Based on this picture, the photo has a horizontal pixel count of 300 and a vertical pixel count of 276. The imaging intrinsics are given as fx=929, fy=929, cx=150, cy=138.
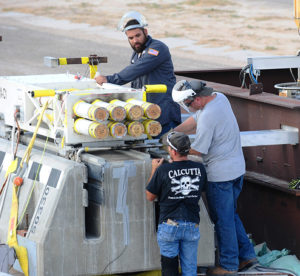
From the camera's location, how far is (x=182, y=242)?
24.7 ft

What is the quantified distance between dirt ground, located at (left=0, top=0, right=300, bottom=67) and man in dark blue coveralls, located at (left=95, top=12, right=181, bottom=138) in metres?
15.5

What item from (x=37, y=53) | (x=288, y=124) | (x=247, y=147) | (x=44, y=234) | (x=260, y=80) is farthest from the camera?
(x=37, y=53)

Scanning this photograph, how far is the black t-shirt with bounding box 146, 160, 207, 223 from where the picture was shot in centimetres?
733

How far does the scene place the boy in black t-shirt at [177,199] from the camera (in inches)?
289

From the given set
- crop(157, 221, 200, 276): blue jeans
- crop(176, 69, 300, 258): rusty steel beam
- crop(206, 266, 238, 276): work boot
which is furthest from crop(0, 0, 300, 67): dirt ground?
crop(157, 221, 200, 276): blue jeans

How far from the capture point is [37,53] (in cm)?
2567

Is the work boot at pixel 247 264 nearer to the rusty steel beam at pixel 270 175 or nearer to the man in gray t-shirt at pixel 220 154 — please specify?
the man in gray t-shirt at pixel 220 154

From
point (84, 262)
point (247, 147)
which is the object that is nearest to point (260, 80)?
point (247, 147)

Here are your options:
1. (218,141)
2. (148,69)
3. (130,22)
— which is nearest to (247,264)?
(218,141)

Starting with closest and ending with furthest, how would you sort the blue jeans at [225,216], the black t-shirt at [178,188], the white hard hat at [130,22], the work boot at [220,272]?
the black t-shirt at [178,188] → the blue jeans at [225,216] → the work boot at [220,272] → the white hard hat at [130,22]

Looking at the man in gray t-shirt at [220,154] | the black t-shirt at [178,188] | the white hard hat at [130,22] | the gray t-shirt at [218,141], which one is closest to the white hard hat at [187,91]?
the man in gray t-shirt at [220,154]

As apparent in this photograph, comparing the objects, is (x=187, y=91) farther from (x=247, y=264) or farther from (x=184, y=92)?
(x=247, y=264)

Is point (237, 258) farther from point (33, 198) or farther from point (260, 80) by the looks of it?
point (260, 80)

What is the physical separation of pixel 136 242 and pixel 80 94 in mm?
1324
